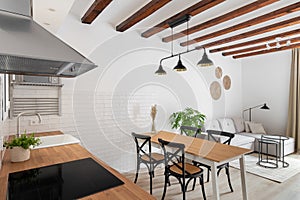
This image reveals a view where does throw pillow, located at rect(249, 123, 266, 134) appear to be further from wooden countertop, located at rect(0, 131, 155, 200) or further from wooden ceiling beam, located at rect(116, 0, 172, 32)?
wooden countertop, located at rect(0, 131, 155, 200)

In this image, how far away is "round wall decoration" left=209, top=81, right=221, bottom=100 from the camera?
470 cm

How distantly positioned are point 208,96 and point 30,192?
14.1 ft

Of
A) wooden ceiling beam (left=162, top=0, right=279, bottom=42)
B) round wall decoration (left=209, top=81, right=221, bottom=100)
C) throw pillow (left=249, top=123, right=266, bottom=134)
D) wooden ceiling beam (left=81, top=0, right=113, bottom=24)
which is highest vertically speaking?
wooden ceiling beam (left=162, top=0, right=279, bottom=42)

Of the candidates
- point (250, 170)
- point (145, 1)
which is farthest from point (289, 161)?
point (145, 1)

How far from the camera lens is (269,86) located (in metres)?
5.07

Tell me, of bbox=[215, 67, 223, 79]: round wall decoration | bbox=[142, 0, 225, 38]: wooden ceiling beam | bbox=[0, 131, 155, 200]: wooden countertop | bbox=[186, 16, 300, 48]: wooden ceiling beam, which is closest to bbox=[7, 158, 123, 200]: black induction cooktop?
bbox=[0, 131, 155, 200]: wooden countertop

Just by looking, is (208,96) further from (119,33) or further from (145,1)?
(145,1)

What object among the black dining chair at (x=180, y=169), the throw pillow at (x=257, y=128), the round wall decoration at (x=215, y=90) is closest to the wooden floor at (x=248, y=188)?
the black dining chair at (x=180, y=169)

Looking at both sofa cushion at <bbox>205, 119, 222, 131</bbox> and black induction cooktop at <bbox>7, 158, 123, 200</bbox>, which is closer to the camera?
black induction cooktop at <bbox>7, 158, 123, 200</bbox>

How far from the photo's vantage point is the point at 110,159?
3152mm

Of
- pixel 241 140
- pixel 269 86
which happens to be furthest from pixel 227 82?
pixel 241 140

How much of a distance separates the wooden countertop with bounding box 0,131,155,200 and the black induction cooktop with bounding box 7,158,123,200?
38 mm

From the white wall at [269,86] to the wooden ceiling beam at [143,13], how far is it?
165 inches

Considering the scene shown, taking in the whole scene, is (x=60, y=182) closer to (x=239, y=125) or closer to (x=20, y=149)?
(x=20, y=149)
